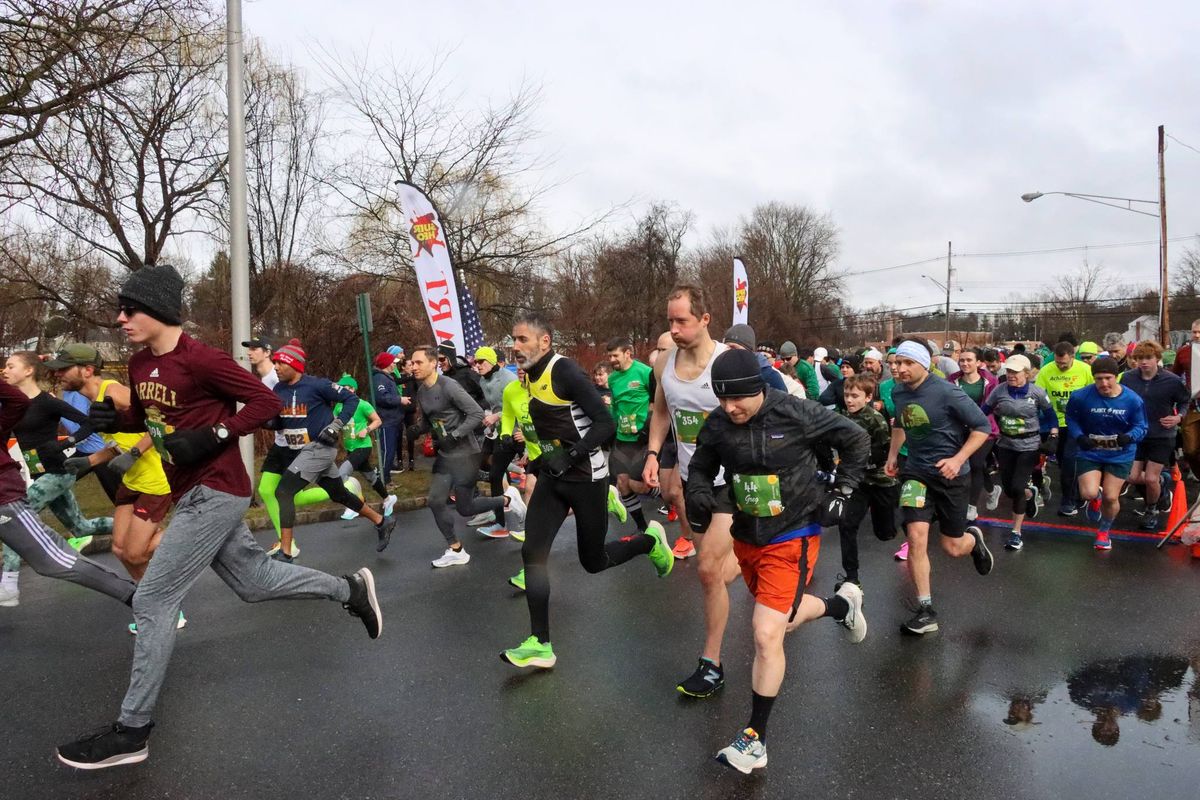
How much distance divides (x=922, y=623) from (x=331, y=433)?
4.52 metres

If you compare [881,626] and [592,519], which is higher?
[592,519]

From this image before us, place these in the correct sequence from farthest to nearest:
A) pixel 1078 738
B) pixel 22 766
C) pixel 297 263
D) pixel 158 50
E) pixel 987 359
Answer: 1. pixel 297 263
2. pixel 987 359
3. pixel 158 50
4. pixel 1078 738
5. pixel 22 766

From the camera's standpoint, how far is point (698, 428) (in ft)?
15.0

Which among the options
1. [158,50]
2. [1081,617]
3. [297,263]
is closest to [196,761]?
[1081,617]

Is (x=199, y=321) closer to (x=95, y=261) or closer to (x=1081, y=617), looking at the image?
(x=95, y=261)

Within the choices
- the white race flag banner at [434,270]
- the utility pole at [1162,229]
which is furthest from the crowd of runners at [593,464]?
the utility pole at [1162,229]

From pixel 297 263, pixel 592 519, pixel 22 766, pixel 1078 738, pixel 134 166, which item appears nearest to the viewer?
pixel 22 766

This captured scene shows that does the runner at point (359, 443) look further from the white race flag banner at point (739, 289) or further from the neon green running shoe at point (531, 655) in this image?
the white race flag banner at point (739, 289)

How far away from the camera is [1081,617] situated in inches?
200

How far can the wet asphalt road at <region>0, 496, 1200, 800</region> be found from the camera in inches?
123

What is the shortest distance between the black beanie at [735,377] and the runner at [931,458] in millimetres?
2175

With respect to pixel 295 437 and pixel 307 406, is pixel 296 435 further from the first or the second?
pixel 307 406

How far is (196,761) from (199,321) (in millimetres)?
15067

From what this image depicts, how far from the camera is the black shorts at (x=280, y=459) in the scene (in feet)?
21.4
